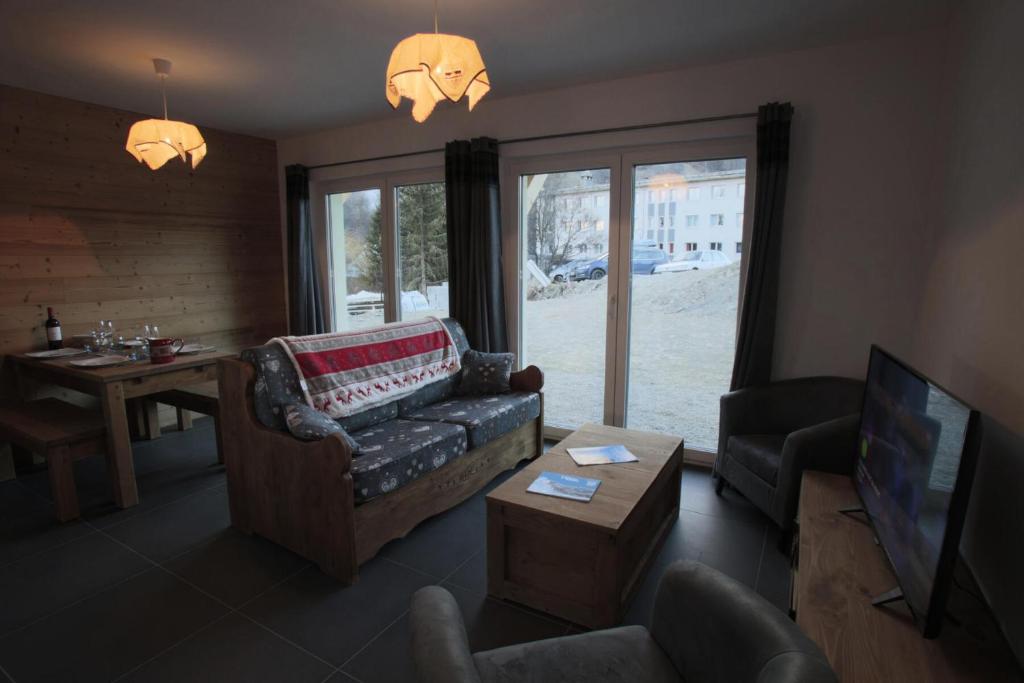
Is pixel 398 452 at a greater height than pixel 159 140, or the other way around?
pixel 159 140

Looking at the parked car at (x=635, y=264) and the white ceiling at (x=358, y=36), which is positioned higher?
the white ceiling at (x=358, y=36)

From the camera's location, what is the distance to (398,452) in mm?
2408

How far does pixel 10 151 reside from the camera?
3.30 meters

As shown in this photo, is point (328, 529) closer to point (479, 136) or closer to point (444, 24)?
point (444, 24)

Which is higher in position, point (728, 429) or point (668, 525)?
point (728, 429)

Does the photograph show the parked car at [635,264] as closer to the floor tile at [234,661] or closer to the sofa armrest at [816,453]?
the sofa armrest at [816,453]

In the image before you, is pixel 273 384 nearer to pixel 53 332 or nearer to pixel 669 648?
pixel 669 648

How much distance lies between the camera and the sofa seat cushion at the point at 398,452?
2232 millimetres

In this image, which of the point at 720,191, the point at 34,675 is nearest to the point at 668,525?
the point at 720,191

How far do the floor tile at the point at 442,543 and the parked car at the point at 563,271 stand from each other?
5.62 feet

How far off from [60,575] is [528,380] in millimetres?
2514

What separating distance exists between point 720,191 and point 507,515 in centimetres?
235

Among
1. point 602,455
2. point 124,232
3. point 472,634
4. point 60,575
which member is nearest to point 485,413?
point 602,455

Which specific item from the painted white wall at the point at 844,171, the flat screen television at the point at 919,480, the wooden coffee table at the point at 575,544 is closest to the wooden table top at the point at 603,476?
the wooden coffee table at the point at 575,544
